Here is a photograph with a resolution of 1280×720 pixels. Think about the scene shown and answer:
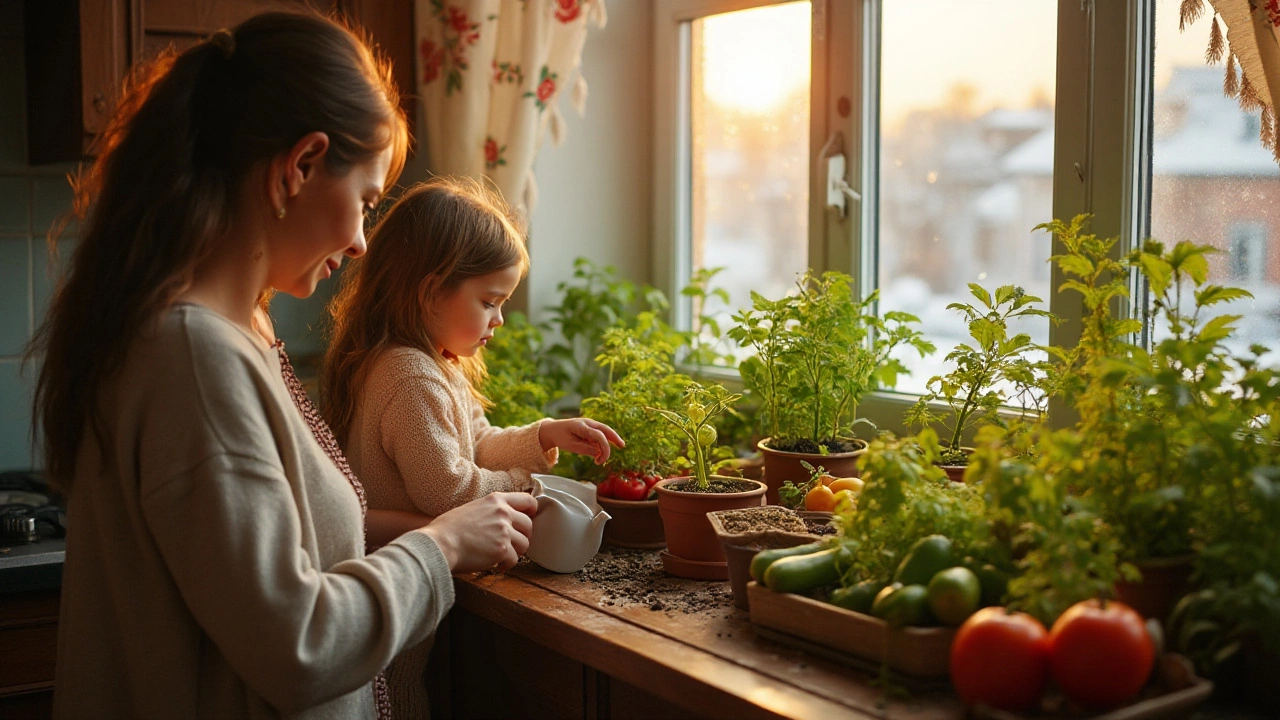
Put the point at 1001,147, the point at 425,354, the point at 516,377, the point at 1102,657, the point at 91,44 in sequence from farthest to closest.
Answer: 1. the point at 516,377
2. the point at 91,44
3. the point at 1001,147
4. the point at 425,354
5. the point at 1102,657

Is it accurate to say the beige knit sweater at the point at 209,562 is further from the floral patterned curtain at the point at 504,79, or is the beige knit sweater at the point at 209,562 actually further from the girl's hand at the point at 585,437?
the floral patterned curtain at the point at 504,79

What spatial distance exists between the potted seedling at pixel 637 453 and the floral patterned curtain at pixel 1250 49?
0.87 meters

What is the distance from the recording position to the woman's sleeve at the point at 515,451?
5.73 feet

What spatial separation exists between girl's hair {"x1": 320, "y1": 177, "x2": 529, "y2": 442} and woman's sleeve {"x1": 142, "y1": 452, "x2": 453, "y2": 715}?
1.83ft

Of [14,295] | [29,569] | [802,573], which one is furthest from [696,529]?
[14,295]

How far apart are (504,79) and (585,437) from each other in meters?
0.96

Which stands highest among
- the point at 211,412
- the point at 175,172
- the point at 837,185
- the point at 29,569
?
the point at 837,185

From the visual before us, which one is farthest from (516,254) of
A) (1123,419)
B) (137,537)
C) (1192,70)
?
(1192,70)

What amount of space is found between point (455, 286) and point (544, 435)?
28cm

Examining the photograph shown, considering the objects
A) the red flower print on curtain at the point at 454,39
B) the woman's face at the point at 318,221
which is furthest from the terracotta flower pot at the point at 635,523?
the red flower print on curtain at the point at 454,39

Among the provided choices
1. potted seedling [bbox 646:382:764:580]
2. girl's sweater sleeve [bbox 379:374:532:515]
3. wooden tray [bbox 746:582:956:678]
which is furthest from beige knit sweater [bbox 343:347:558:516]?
wooden tray [bbox 746:582:956:678]

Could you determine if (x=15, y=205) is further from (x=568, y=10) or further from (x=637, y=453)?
(x=637, y=453)

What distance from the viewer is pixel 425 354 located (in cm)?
161

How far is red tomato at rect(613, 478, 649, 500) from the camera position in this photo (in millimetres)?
1702
